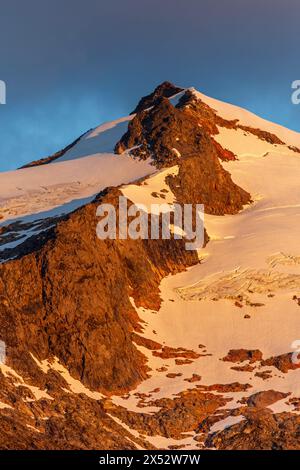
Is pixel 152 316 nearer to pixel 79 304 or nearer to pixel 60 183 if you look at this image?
pixel 79 304

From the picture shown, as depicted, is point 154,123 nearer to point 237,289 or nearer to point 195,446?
point 237,289

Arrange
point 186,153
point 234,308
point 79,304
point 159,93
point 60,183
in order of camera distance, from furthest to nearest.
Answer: point 159,93
point 60,183
point 186,153
point 234,308
point 79,304

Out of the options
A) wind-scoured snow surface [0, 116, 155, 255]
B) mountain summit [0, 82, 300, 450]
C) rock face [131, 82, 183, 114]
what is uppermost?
rock face [131, 82, 183, 114]

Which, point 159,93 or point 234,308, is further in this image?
point 159,93

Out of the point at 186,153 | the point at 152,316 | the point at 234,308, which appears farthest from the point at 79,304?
the point at 186,153

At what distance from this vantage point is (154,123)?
108 m

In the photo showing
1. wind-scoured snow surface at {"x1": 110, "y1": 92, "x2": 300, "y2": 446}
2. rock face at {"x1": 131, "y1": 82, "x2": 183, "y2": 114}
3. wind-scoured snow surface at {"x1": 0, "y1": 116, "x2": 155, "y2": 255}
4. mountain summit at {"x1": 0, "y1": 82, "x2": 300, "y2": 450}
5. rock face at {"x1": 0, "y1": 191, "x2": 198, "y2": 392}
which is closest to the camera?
mountain summit at {"x1": 0, "y1": 82, "x2": 300, "y2": 450}

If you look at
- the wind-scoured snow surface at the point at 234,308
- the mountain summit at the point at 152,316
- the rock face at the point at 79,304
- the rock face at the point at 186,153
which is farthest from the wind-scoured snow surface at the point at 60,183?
the rock face at the point at 79,304

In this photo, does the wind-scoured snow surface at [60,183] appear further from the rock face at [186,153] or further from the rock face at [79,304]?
the rock face at [79,304]

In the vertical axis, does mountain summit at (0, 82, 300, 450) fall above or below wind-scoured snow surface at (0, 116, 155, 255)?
below

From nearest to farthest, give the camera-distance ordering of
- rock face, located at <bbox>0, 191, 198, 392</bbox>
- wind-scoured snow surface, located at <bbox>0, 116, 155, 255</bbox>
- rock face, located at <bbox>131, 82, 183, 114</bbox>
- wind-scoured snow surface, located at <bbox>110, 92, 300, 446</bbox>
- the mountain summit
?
the mountain summit, rock face, located at <bbox>0, 191, 198, 392</bbox>, wind-scoured snow surface, located at <bbox>110, 92, 300, 446</bbox>, wind-scoured snow surface, located at <bbox>0, 116, 155, 255</bbox>, rock face, located at <bbox>131, 82, 183, 114</bbox>

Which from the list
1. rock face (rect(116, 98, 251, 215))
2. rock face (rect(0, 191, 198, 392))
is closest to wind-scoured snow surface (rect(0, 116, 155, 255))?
rock face (rect(116, 98, 251, 215))

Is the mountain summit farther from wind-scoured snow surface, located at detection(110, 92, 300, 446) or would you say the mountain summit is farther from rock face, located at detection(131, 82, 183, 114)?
rock face, located at detection(131, 82, 183, 114)

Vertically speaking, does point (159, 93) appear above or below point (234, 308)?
above
